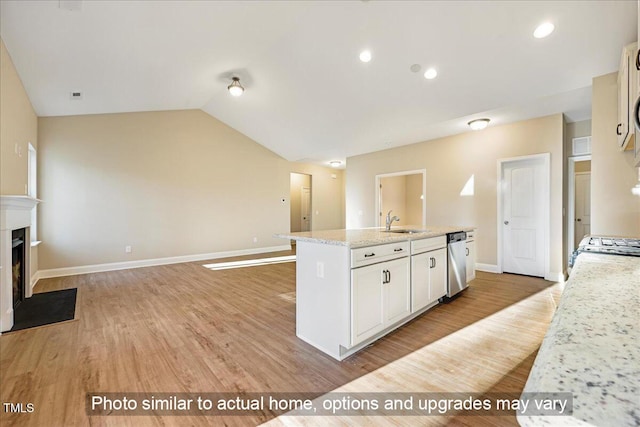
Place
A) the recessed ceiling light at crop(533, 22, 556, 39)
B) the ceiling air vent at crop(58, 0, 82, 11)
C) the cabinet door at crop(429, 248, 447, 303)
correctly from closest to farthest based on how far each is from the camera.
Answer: the ceiling air vent at crop(58, 0, 82, 11), the recessed ceiling light at crop(533, 22, 556, 39), the cabinet door at crop(429, 248, 447, 303)

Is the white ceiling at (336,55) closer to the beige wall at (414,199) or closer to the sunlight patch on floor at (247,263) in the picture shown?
the beige wall at (414,199)

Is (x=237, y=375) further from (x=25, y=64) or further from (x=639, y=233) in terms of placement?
(x=25, y=64)

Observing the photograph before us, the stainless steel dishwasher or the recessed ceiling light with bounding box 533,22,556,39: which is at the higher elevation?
the recessed ceiling light with bounding box 533,22,556,39

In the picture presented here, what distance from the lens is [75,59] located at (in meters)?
3.49

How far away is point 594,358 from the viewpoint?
1.60 ft

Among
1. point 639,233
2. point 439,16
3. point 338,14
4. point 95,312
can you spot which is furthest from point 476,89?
point 95,312

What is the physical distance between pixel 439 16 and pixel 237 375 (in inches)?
154

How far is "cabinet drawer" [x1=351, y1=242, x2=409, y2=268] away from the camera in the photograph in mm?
2174

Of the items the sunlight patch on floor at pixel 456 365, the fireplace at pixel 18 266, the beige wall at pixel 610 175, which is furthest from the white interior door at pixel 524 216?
the fireplace at pixel 18 266

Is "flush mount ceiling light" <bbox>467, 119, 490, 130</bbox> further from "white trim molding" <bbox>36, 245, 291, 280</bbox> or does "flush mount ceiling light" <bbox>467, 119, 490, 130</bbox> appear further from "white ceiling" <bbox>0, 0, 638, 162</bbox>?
"white trim molding" <bbox>36, 245, 291, 280</bbox>

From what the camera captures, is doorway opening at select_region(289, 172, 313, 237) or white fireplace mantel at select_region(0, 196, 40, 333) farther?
doorway opening at select_region(289, 172, 313, 237)

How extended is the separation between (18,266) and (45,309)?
777mm

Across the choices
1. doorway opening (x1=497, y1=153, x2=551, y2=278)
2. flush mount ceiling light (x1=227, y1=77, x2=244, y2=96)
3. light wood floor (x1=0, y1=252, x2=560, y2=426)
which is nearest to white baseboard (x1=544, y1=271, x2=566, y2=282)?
doorway opening (x1=497, y1=153, x2=551, y2=278)

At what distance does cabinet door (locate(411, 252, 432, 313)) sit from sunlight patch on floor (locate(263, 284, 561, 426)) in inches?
16.5
